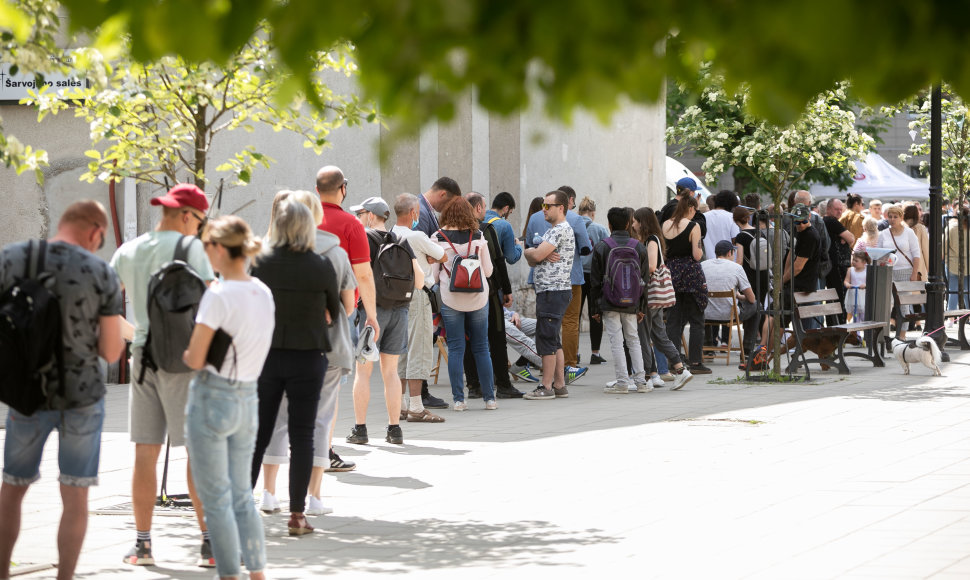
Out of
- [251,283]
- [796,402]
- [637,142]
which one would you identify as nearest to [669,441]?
[796,402]

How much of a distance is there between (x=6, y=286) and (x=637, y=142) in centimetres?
2162

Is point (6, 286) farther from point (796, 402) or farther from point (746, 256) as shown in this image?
point (746, 256)

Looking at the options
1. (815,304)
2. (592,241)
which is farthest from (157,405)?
(815,304)

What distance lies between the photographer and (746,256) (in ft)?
55.7

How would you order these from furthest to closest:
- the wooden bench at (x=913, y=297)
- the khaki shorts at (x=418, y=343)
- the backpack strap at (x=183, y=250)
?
the wooden bench at (x=913, y=297)
the khaki shorts at (x=418, y=343)
the backpack strap at (x=183, y=250)

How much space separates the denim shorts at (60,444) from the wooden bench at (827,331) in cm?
1070

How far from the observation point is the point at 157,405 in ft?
20.9

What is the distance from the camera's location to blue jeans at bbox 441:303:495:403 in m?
12.0

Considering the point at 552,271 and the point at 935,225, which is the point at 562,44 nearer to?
the point at 552,271

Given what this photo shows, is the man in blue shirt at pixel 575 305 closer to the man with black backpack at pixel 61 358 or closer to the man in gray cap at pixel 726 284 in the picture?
the man in gray cap at pixel 726 284

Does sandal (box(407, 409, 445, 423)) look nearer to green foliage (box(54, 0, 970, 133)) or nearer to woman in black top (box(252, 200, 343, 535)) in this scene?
woman in black top (box(252, 200, 343, 535))

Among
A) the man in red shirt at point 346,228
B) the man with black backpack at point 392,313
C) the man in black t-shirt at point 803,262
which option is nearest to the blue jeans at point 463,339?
the man with black backpack at point 392,313

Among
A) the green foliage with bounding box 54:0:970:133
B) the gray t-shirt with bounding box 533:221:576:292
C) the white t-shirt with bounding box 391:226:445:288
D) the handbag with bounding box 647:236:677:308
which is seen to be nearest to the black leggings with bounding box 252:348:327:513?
the white t-shirt with bounding box 391:226:445:288

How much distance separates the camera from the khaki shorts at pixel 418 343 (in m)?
11.4
